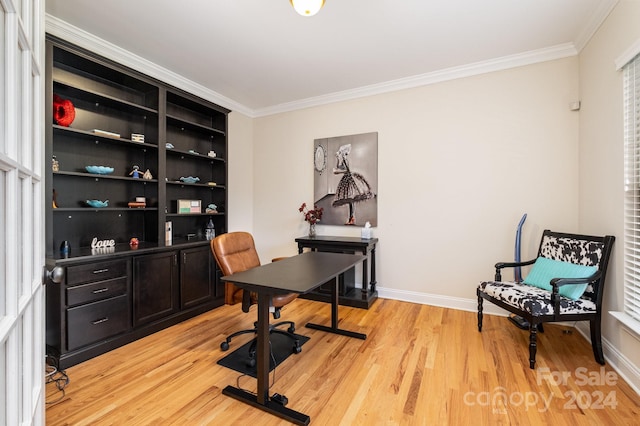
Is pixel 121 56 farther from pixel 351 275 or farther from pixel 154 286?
pixel 351 275

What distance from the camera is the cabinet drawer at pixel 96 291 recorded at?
7.45ft

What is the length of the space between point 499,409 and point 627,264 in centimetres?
145

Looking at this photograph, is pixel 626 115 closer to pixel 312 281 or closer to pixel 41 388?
pixel 312 281

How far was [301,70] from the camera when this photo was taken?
3.34 metres

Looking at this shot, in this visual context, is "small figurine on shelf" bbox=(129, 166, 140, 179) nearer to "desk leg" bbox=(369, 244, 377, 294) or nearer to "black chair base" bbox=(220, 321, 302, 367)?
"black chair base" bbox=(220, 321, 302, 367)

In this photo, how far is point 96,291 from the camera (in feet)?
7.91

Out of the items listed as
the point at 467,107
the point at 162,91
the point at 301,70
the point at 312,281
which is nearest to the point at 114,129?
the point at 162,91

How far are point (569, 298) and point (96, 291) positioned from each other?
12.5 ft

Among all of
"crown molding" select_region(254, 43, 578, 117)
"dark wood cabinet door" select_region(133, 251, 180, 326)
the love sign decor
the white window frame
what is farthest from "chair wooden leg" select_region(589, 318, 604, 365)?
the love sign decor

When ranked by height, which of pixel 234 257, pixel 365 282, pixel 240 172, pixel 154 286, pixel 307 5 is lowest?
pixel 365 282

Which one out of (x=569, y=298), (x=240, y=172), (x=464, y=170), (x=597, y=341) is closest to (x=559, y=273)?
(x=569, y=298)

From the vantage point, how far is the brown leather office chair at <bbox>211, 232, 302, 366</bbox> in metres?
2.26

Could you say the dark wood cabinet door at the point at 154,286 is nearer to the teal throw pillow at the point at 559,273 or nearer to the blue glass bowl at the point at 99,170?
the blue glass bowl at the point at 99,170

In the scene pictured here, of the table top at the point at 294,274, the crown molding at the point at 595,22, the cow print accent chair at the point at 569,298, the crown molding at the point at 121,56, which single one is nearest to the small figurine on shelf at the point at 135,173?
the crown molding at the point at 121,56
